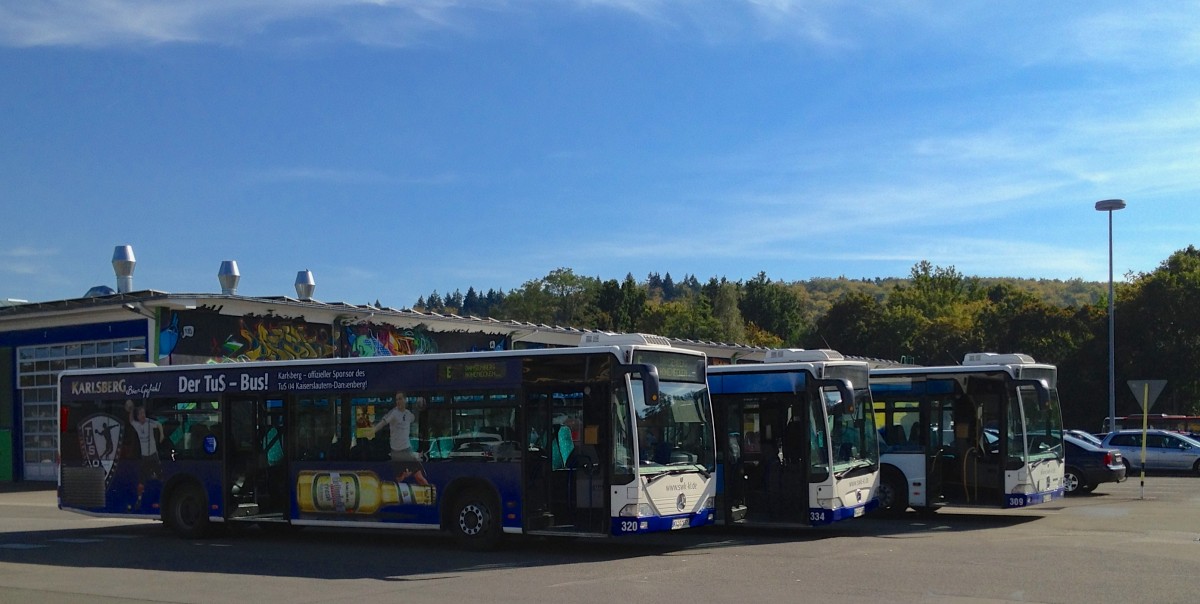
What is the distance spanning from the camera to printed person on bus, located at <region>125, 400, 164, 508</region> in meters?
18.3

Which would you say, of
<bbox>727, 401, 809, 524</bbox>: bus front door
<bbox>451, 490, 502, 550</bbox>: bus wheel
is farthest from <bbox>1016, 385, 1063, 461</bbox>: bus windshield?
<bbox>451, 490, 502, 550</bbox>: bus wheel

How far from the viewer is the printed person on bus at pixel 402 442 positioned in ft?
51.9

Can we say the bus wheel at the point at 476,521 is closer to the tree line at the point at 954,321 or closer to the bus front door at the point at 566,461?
the bus front door at the point at 566,461

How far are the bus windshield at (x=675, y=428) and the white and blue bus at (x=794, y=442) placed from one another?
5.59ft

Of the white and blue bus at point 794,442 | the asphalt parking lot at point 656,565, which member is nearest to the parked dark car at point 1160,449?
the asphalt parking lot at point 656,565

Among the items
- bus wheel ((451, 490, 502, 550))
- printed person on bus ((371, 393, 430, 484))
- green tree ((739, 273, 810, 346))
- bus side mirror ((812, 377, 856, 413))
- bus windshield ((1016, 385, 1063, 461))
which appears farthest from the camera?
green tree ((739, 273, 810, 346))

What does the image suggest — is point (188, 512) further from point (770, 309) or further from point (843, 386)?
point (770, 309)

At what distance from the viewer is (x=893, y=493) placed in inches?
786

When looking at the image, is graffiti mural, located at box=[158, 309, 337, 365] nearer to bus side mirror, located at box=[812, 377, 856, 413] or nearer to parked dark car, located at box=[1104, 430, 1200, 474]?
bus side mirror, located at box=[812, 377, 856, 413]

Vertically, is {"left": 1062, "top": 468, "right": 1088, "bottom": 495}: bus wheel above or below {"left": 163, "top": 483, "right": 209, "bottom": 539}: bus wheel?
below

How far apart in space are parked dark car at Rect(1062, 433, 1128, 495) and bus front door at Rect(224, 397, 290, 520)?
17.8 m

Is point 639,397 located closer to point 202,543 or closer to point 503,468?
point 503,468

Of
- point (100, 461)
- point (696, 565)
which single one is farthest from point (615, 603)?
point (100, 461)

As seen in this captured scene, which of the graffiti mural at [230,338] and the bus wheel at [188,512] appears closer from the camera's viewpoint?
the bus wheel at [188,512]
